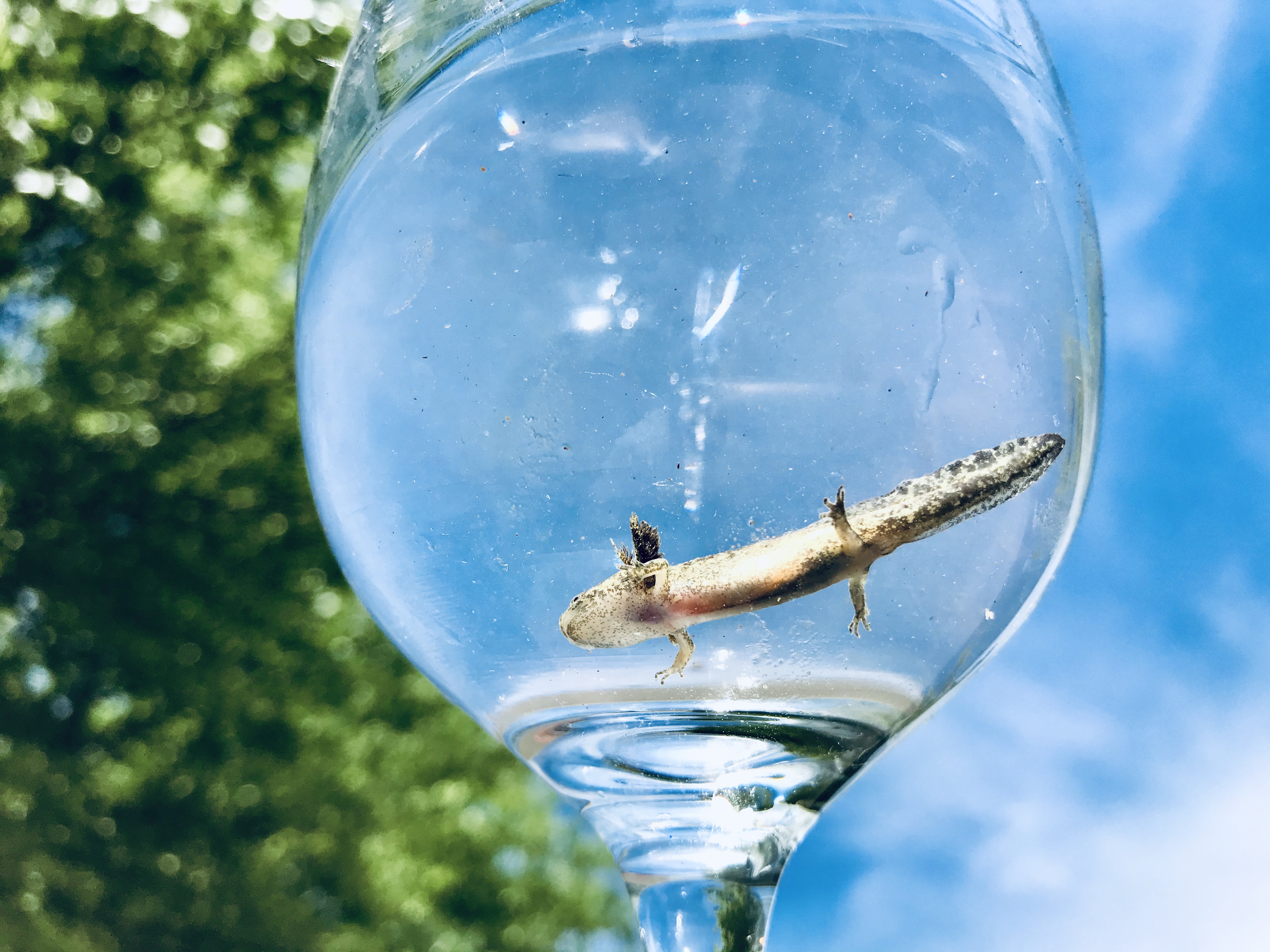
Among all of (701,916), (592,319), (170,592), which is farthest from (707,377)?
(170,592)

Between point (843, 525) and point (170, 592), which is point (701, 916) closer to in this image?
point (843, 525)

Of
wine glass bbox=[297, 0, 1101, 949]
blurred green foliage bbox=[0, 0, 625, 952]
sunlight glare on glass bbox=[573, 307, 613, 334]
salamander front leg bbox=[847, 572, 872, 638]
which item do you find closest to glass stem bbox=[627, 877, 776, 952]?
wine glass bbox=[297, 0, 1101, 949]

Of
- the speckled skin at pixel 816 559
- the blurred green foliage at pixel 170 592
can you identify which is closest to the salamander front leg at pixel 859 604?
the speckled skin at pixel 816 559

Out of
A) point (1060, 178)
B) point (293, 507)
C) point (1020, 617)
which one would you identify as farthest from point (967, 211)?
point (293, 507)

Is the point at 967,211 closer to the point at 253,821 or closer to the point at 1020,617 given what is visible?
the point at 1020,617

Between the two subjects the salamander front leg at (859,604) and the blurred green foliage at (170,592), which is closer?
the salamander front leg at (859,604)

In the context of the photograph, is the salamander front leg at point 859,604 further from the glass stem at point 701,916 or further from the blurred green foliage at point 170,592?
the blurred green foliage at point 170,592
